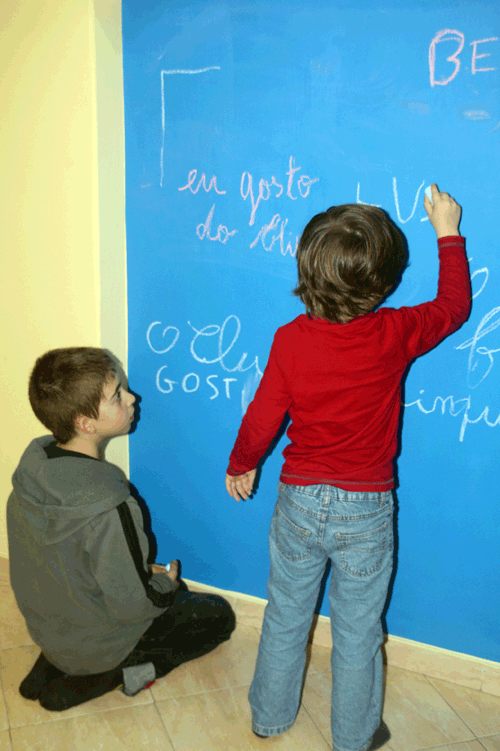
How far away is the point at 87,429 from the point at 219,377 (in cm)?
42

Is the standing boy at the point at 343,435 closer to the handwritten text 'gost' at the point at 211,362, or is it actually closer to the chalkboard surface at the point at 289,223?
the chalkboard surface at the point at 289,223

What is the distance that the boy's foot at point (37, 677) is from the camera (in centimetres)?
147

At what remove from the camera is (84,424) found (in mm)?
1459

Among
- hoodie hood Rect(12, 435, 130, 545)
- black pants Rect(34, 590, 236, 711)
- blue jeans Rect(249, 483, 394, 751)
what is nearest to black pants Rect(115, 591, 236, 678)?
black pants Rect(34, 590, 236, 711)

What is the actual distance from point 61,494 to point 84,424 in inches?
7.6

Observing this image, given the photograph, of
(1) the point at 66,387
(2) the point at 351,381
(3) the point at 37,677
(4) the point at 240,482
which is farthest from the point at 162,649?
(2) the point at 351,381

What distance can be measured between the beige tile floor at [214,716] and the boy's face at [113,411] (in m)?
0.70

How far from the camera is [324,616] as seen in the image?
1.72 meters

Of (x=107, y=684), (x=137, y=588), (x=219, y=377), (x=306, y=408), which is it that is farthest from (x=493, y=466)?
(x=107, y=684)

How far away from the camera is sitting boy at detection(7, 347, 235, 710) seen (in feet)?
4.49

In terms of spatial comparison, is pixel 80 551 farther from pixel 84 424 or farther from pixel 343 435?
pixel 343 435

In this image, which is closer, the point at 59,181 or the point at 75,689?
the point at 75,689

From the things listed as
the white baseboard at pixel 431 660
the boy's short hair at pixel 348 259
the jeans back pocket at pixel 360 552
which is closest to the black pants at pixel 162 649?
the white baseboard at pixel 431 660

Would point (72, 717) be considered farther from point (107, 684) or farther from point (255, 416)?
point (255, 416)
